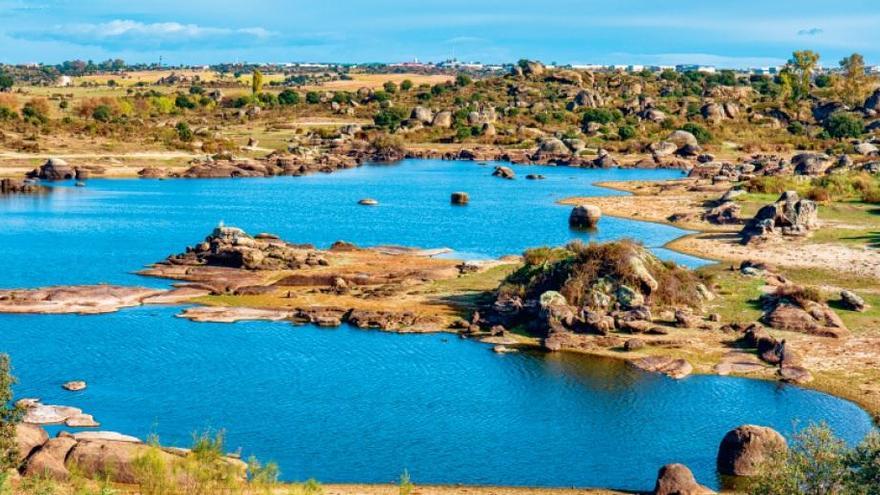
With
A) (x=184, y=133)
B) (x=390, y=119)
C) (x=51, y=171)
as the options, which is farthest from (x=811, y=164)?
(x=51, y=171)

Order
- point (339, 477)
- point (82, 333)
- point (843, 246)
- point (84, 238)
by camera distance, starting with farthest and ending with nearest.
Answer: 1. point (84, 238)
2. point (843, 246)
3. point (82, 333)
4. point (339, 477)

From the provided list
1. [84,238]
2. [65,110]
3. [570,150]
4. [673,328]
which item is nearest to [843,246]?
[673,328]

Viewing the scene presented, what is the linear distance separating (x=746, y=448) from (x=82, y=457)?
68.4ft

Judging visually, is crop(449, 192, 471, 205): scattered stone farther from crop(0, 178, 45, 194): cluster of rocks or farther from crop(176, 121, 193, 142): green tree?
crop(176, 121, 193, 142): green tree

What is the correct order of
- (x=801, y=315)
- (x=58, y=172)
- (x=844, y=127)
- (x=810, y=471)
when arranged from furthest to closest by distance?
(x=844, y=127) < (x=58, y=172) < (x=801, y=315) < (x=810, y=471)

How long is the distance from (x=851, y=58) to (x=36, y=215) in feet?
518

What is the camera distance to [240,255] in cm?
6775

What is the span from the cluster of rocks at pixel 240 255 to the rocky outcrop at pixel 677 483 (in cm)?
3939

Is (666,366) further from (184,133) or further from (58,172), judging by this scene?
(184,133)

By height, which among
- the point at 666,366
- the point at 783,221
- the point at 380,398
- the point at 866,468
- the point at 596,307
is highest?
the point at 783,221

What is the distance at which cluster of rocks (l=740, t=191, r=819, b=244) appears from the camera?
76.6m

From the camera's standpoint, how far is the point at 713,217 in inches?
3489

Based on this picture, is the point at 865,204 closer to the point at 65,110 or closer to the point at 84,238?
the point at 84,238

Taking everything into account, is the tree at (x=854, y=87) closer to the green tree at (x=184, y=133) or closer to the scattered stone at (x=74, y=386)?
the green tree at (x=184, y=133)
